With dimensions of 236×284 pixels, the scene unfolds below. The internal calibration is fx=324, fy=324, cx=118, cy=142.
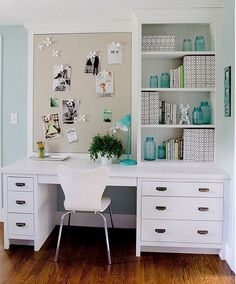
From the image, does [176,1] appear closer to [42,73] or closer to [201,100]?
[201,100]

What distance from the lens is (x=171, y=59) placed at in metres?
3.30

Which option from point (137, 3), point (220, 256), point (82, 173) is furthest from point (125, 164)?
point (137, 3)

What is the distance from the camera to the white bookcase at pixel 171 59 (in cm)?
301

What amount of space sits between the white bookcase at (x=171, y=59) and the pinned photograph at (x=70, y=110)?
2.46 feet

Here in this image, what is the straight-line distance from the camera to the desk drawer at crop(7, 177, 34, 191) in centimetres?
288

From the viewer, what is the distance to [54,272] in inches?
100

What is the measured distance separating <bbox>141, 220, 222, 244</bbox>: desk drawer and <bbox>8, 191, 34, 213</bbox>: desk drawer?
1017mm

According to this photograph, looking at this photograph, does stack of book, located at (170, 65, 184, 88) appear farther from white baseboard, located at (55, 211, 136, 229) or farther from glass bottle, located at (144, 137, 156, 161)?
white baseboard, located at (55, 211, 136, 229)

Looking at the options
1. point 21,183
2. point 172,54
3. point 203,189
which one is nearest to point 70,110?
point 21,183

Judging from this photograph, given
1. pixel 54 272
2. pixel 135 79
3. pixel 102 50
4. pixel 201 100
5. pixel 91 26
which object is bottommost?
pixel 54 272

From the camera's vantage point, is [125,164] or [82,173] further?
[125,164]

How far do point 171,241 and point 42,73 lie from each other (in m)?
2.17

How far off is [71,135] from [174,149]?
111 centimetres

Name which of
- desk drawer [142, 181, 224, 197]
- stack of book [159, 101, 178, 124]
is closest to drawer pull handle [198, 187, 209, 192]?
desk drawer [142, 181, 224, 197]
